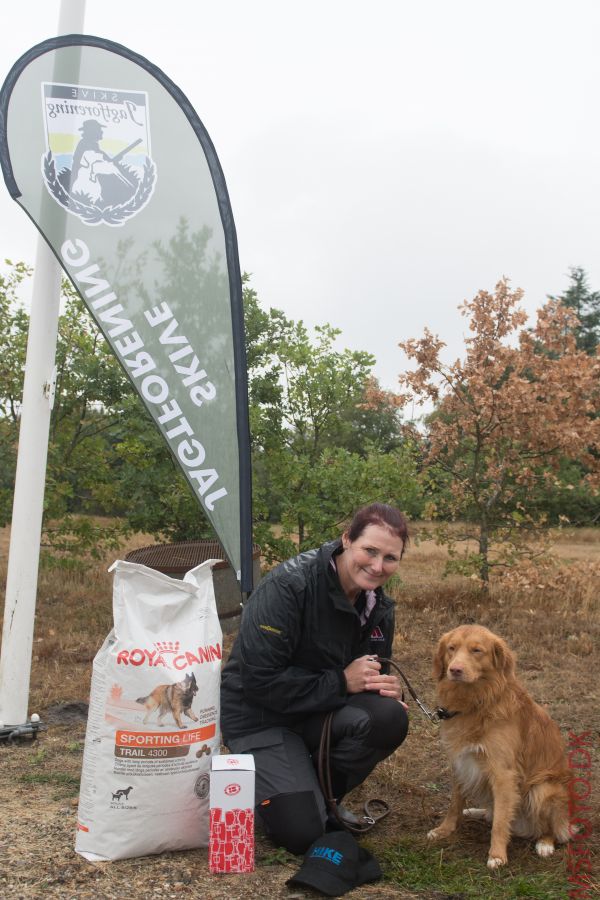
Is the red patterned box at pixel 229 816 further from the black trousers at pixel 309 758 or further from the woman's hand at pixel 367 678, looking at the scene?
the woman's hand at pixel 367 678

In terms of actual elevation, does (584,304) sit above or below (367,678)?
above

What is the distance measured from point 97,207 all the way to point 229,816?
3015mm

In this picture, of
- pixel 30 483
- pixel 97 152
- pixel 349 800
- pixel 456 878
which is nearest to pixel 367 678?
pixel 456 878

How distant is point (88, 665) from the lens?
646cm

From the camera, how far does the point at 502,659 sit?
345 cm

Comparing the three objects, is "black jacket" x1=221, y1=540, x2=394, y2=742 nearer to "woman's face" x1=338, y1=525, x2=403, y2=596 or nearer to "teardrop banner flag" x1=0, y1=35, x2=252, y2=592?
"woman's face" x1=338, y1=525, x2=403, y2=596

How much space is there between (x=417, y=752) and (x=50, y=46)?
4337 millimetres

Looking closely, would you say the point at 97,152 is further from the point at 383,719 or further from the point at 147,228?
the point at 383,719

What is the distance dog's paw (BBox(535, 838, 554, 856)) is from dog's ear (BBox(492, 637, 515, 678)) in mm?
675

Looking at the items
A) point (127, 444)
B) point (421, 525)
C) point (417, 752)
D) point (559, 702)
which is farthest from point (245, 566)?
point (421, 525)

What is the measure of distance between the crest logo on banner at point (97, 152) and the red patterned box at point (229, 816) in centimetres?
281

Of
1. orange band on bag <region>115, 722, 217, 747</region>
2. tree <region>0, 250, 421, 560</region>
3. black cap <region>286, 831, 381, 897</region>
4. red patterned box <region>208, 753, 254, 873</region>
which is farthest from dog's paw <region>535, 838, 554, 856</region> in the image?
tree <region>0, 250, 421, 560</region>

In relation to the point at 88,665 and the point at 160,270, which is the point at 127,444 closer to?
the point at 88,665

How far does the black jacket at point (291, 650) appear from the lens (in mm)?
3238
